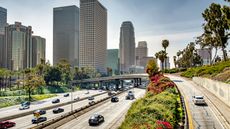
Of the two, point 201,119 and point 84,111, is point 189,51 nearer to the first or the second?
point 84,111

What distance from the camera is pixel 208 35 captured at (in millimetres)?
96188

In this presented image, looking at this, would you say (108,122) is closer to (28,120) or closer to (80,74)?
(28,120)

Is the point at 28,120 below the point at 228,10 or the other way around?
below

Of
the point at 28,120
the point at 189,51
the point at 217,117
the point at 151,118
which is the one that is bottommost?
the point at 28,120

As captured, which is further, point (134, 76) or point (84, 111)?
point (134, 76)

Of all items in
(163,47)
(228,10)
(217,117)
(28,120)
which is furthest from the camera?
(163,47)

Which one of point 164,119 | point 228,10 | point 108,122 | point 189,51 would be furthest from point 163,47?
point 164,119

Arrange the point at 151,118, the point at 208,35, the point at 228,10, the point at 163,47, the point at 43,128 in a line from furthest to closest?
1. the point at 163,47
2. the point at 208,35
3. the point at 228,10
4. the point at 43,128
5. the point at 151,118

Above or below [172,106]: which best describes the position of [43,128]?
A: below

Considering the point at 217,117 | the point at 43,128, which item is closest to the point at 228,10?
the point at 217,117

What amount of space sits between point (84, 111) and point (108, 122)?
12304 millimetres

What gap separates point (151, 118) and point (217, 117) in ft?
42.8

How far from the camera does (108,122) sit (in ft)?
150

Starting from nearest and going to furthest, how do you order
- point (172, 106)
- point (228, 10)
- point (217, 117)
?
1. point (172, 106)
2. point (217, 117)
3. point (228, 10)
